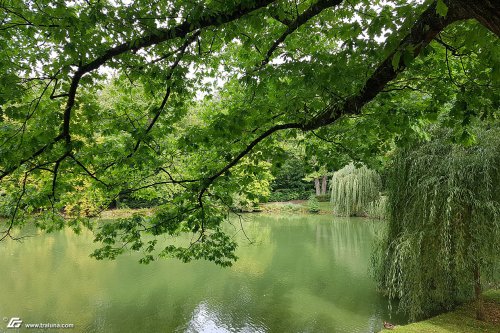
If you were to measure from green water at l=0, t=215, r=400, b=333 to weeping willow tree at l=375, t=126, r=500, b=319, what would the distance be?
3.80ft

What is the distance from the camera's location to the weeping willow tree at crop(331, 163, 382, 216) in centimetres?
1570

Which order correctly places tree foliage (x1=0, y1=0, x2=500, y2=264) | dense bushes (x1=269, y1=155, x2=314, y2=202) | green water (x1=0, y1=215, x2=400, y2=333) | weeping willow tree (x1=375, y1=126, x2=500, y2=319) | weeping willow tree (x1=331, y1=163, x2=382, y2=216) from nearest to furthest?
1. tree foliage (x1=0, y1=0, x2=500, y2=264)
2. weeping willow tree (x1=375, y1=126, x2=500, y2=319)
3. green water (x1=0, y1=215, x2=400, y2=333)
4. weeping willow tree (x1=331, y1=163, x2=382, y2=216)
5. dense bushes (x1=269, y1=155, x2=314, y2=202)

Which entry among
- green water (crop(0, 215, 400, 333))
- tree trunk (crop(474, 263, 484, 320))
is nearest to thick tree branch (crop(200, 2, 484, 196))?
tree trunk (crop(474, 263, 484, 320))

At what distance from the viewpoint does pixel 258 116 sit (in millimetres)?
3529

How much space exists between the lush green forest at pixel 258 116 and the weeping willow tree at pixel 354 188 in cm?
922

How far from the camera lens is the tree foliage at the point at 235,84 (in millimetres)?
2344

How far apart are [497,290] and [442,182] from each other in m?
2.85

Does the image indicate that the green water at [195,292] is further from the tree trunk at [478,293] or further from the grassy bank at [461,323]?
the tree trunk at [478,293]

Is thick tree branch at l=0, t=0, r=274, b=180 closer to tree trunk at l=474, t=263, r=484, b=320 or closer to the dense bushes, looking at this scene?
tree trunk at l=474, t=263, r=484, b=320

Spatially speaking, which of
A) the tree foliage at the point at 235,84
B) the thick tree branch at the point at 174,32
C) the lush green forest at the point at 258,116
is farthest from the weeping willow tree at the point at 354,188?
the thick tree branch at the point at 174,32

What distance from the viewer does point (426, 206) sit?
5602 mm

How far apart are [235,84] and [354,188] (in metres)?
12.2

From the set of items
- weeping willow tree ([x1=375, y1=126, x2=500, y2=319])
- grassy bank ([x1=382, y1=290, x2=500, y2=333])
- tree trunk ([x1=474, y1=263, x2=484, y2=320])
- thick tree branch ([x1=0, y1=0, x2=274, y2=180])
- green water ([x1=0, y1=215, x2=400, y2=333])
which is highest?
thick tree branch ([x1=0, y1=0, x2=274, y2=180])

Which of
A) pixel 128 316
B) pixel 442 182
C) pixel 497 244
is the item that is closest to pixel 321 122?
pixel 442 182
